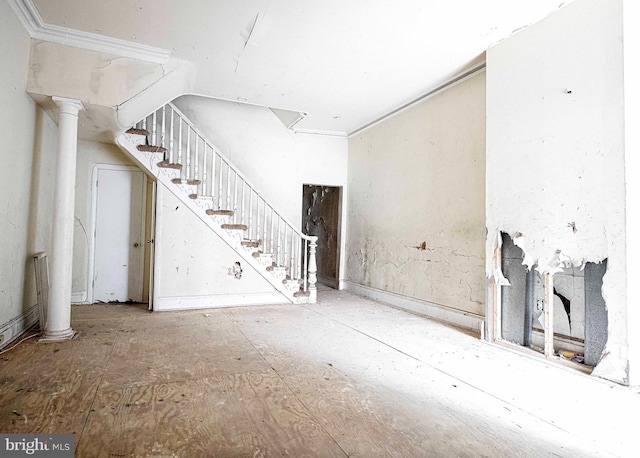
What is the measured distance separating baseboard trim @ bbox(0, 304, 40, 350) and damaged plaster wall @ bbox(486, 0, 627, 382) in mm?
4740

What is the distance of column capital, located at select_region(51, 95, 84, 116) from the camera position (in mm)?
3695

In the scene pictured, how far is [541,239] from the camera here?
→ 3330 millimetres

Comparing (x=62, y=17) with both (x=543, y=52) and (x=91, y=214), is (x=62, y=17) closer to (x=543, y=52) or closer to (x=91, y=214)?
(x=91, y=214)

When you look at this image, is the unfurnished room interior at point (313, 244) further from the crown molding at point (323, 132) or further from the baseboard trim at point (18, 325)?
the crown molding at point (323, 132)

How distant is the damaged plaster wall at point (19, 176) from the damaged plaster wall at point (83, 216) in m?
1.23

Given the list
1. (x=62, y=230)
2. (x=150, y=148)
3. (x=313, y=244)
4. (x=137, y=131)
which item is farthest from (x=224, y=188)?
(x=62, y=230)

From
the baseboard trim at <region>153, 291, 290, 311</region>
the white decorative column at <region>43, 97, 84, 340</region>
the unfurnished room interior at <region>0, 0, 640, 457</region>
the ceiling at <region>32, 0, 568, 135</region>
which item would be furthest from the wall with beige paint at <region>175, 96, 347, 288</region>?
the white decorative column at <region>43, 97, 84, 340</region>

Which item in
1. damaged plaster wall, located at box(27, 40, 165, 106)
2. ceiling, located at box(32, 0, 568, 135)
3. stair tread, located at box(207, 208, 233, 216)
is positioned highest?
ceiling, located at box(32, 0, 568, 135)

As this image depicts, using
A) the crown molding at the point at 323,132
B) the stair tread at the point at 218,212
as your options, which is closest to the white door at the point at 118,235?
the stair tread at the point at 218,212

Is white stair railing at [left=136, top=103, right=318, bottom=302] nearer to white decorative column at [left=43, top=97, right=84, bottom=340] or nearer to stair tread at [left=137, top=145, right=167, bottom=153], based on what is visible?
Answer: stair tread at [left=137, top=145, right=167, bottom=153]

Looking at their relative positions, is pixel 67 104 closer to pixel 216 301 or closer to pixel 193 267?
pixel 193 267

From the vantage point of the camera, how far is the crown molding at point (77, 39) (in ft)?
10.8

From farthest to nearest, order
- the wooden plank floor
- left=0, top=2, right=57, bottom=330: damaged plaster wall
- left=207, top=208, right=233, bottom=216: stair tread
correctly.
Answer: left=207, top=208, right=233, bottom=216: stair tread
left=0, top=2, right=57, bottom=330: damaged plaster wall
the wooden plank floor

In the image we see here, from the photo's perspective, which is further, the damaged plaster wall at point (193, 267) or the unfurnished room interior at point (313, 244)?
the damaged plaster wall at point (193, 267)
